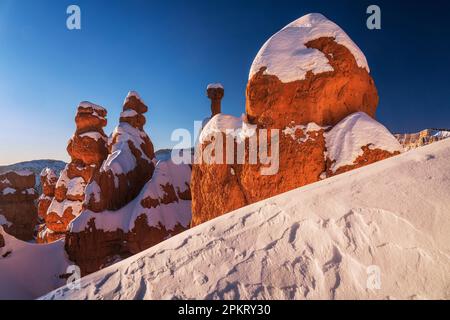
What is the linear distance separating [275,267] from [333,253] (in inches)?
18.1

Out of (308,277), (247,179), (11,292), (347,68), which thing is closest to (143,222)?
(11,292)

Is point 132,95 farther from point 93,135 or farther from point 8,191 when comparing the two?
point 8,191

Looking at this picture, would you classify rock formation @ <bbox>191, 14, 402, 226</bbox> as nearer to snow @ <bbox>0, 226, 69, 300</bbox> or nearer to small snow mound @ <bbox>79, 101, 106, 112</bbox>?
snow @ <bbox>0, 226, 69, 300</bbox>

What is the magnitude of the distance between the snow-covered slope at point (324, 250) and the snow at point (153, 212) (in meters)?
12.5

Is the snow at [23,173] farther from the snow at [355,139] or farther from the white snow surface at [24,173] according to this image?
the snow at [355,139]

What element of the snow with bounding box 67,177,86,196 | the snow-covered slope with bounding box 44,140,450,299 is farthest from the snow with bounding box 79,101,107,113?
the snow-covered slope with bounding box 44,140,450,299

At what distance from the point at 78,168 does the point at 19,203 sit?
47.7ft

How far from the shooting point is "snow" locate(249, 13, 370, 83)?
5805 millimetres

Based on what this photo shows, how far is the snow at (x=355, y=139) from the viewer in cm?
518

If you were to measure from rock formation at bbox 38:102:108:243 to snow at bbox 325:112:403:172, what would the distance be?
18.6 metres

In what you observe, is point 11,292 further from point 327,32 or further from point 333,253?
point 327,32

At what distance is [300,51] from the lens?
595 centimetres
